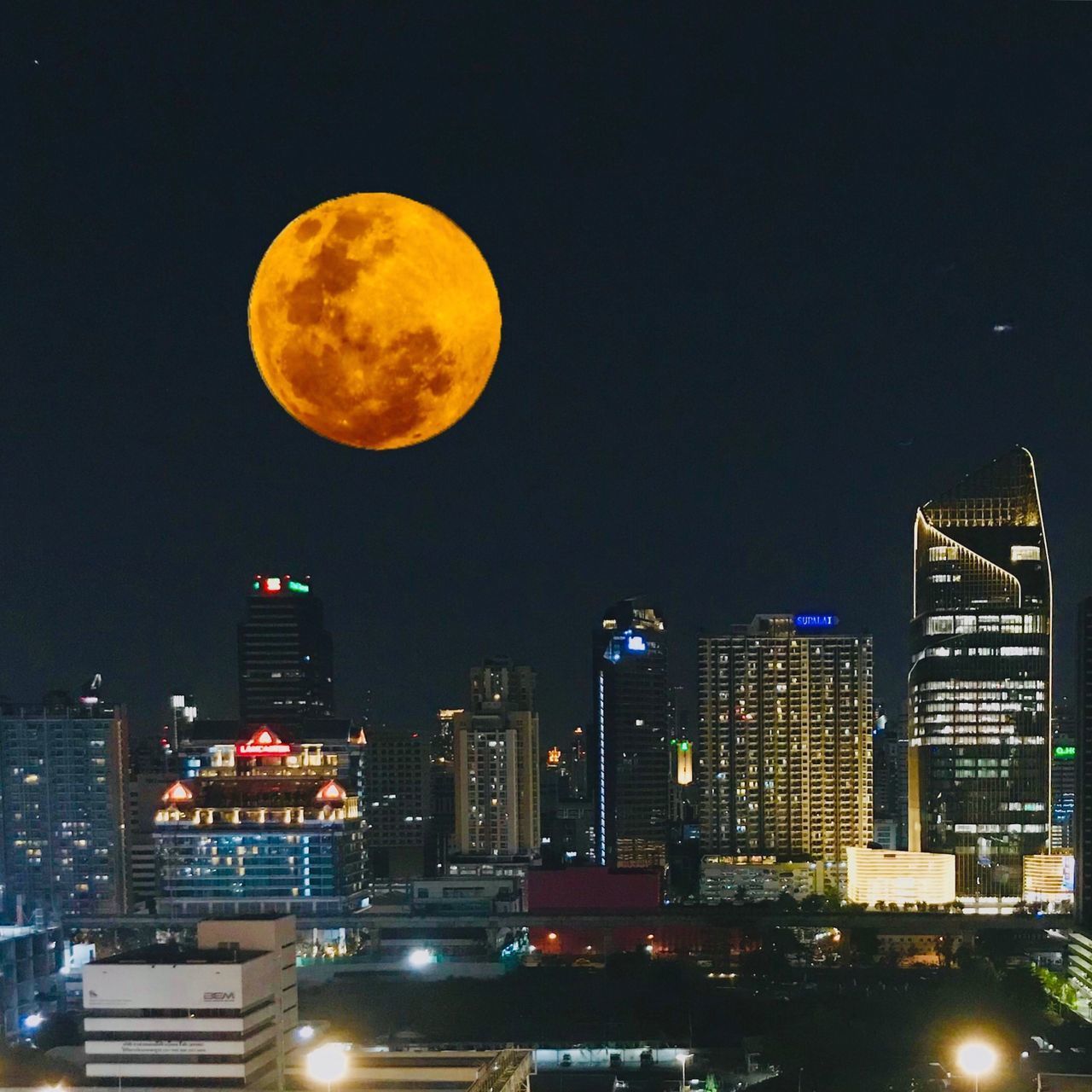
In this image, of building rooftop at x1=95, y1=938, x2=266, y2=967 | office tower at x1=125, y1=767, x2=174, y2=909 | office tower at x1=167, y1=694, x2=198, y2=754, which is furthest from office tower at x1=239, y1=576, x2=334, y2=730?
building rooftop at x1=95, y1=938, x2=266, y2=967

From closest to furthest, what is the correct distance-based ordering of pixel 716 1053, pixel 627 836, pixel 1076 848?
pixel 716 1053
pixel 1076 848
pixel 627 836

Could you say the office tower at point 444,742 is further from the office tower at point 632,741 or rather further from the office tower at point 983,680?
the office tower at point 983,680

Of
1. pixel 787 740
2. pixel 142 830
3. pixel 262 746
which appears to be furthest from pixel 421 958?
pixel 787 740

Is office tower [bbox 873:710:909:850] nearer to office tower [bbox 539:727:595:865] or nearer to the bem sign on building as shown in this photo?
office tower [bbox 539:727:595:865]

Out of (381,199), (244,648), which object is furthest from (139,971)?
(244,648)

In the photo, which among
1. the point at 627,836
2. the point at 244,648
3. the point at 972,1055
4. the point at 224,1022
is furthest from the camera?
the point at 244,648

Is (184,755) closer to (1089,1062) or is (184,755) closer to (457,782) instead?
(457,782)

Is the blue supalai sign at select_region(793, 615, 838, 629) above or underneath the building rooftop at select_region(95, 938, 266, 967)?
above
